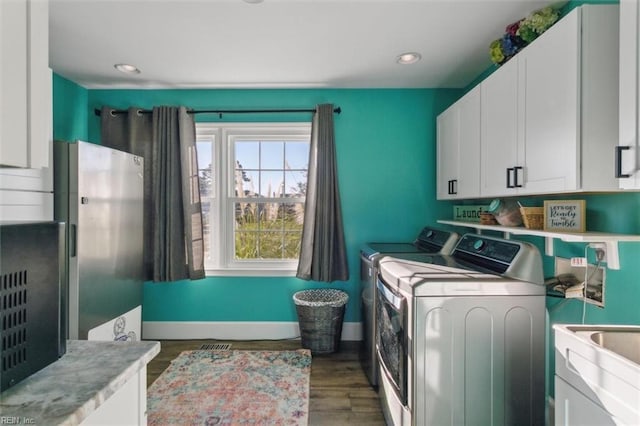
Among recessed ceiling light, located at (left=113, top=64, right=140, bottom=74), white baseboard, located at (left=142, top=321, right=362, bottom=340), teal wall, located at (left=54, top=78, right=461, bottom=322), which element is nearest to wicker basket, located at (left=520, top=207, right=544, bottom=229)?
teal wall, located at (left=54, top=78, right=461, bottom=322)

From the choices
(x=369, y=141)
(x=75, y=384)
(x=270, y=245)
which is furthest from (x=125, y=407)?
(x=369, y=141)

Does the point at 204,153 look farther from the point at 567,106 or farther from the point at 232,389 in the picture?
the point at 567,106

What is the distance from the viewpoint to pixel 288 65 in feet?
8.23

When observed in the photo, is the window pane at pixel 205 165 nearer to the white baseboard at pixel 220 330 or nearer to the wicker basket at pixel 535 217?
the white baseboard at pixel 220 330

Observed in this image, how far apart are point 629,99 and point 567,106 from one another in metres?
0.28

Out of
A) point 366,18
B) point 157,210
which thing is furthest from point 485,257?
point 157,210

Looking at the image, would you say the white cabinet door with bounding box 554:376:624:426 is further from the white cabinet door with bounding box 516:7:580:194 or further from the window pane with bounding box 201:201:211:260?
the window pane with bounding box 201:201:211:260

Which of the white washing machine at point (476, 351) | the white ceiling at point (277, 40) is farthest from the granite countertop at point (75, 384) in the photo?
the white ceiling at point (277, 40)

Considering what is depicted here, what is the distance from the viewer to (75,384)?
0.77 meters

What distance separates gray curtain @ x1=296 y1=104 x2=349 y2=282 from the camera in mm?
2834

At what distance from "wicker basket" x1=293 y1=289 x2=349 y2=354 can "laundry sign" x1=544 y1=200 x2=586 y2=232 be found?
5.46 feet

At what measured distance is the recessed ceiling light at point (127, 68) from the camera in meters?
2.51

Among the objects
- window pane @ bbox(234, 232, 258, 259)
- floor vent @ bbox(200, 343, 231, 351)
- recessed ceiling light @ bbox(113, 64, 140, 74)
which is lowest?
floor vent @ bbox(200, 343, 231, 351)

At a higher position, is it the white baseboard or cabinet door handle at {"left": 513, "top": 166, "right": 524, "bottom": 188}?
cabinet door handle at {"left": 513, "top": 166, "right": 524, "bottom": 188}
